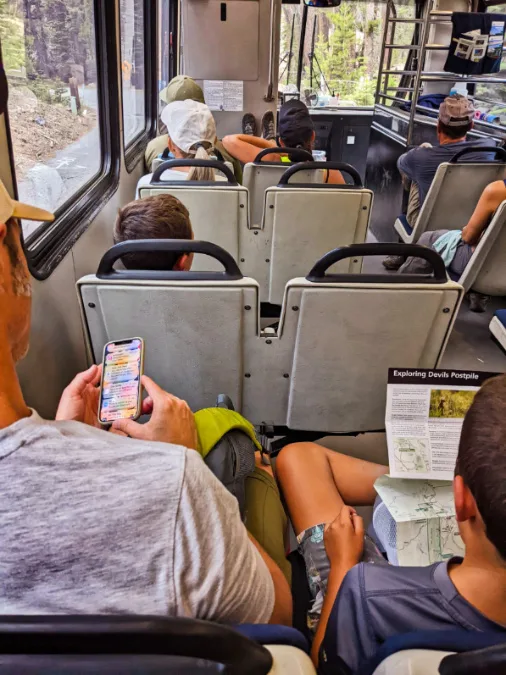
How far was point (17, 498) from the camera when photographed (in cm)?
54

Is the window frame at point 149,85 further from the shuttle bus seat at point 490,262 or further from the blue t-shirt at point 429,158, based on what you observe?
the shuttle bus seat at point 490,262

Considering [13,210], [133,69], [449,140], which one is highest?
[133,69]

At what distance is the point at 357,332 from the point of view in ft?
4.88

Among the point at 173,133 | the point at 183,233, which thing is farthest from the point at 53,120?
the point at 173,133

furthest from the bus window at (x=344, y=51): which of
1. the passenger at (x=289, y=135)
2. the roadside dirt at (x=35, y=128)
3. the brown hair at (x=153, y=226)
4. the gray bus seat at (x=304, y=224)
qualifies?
the brown hair at (x=153, y=226)

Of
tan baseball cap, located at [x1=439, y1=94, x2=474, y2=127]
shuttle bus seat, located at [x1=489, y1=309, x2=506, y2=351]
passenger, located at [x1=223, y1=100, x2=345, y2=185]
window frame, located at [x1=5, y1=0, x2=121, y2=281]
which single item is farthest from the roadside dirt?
tan baseball cap, located at [x1=439, y1=94, x2=474, y2=127]

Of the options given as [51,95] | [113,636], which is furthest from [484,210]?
[113,636]

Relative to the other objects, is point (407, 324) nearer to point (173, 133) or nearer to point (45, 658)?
point (45, 658)

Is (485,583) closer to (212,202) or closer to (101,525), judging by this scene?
(101,525)

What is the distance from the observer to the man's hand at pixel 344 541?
1090 mm

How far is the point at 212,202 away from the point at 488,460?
6.61 feet

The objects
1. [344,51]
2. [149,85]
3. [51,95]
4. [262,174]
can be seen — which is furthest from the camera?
[344,51]

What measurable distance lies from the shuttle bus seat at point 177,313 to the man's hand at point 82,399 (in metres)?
0.36

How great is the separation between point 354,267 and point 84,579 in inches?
92.2
